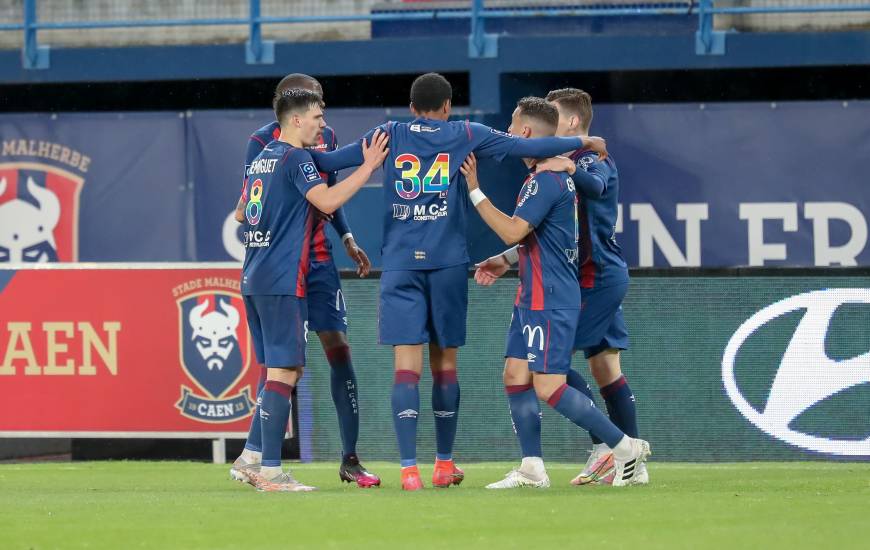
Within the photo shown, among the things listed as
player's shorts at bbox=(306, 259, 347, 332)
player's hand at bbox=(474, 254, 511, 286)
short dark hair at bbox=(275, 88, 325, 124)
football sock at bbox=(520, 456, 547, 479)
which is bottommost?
football sock at bbox=(520, 456, 547, 479)

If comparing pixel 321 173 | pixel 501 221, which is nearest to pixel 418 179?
pixel 501 221

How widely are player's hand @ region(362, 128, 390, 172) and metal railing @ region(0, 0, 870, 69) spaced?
7659 mm

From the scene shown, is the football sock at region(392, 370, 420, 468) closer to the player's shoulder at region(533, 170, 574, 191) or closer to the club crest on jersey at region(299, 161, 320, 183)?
the club crest on jersey at region(299, 161, 320, 183)

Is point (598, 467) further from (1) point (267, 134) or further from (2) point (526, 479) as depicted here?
(1) point (267, 134)

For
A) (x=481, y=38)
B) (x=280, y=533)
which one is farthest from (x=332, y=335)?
(x=481, y=38)

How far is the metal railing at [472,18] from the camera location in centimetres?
1507

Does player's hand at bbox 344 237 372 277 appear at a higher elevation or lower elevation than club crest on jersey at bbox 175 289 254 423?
higher

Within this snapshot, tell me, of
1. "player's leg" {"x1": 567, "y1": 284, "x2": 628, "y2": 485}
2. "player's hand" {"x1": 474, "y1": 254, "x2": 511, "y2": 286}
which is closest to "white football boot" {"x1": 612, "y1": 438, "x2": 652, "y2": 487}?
"player's leg" {"x1": 567, "y1": 284, "x2": 628, "y2": 485}

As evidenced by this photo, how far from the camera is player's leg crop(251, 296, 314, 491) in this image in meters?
7.75

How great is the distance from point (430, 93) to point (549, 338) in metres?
1.39

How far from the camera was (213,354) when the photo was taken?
35.0 ft

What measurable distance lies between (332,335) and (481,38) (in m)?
7.66

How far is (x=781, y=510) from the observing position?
6.58 meters

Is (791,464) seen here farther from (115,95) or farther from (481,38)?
(115,95)
